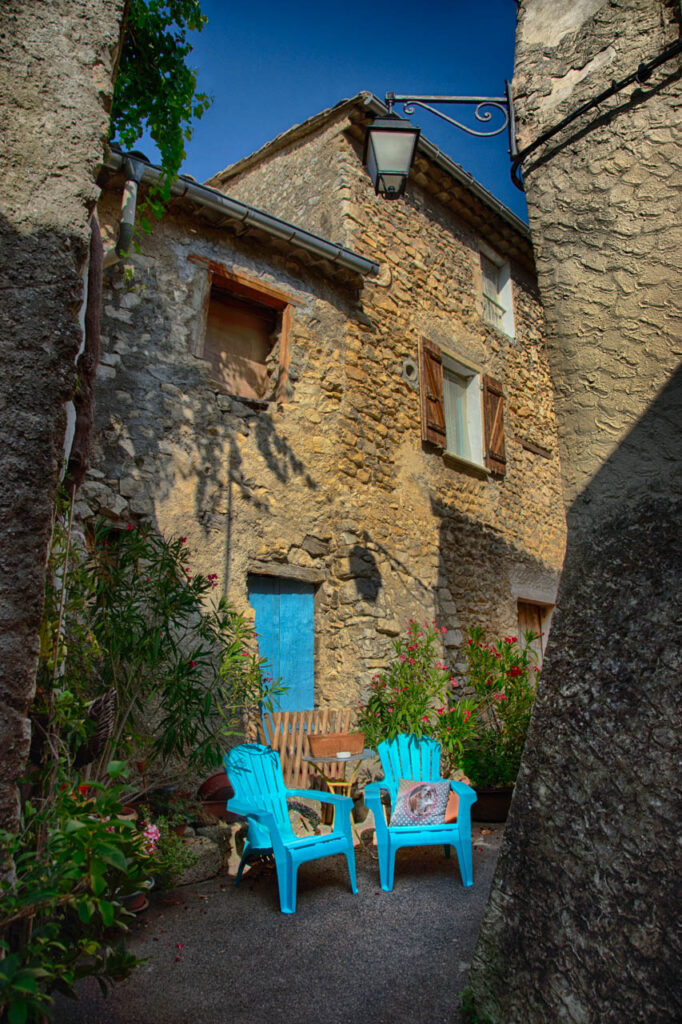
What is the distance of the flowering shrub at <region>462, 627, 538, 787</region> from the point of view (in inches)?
214

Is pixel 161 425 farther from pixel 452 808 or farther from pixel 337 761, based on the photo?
pixel 452 808

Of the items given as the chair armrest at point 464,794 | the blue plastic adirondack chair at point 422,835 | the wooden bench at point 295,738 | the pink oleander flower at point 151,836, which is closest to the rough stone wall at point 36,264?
the pink oleander flower at point 151,836

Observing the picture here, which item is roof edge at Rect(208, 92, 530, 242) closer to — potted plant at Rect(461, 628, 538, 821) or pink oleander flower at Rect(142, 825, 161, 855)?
potted plant at Rect(461, 628, 538, 821)

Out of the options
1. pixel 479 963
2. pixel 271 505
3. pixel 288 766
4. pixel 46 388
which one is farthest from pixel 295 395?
pixel 479 963

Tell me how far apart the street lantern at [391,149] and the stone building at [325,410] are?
1.66m

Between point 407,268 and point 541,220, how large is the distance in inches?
224

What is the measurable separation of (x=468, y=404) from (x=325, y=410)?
2.71m

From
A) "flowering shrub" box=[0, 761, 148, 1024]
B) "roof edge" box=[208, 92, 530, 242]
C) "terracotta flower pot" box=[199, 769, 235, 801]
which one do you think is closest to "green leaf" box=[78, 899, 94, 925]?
"flowering shrub" box=[0, 761, 148, 1024]

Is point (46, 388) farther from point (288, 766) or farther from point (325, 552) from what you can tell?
point (325, 552)

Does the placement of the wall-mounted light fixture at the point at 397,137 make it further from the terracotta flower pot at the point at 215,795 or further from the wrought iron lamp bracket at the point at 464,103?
the terracotta flower pot at the point at 215,795

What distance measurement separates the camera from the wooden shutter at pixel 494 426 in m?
8.26

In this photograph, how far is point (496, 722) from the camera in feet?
19.9

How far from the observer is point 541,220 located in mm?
2371

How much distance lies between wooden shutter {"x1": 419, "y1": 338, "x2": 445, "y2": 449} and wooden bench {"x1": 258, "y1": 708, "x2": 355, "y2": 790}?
340 cm
